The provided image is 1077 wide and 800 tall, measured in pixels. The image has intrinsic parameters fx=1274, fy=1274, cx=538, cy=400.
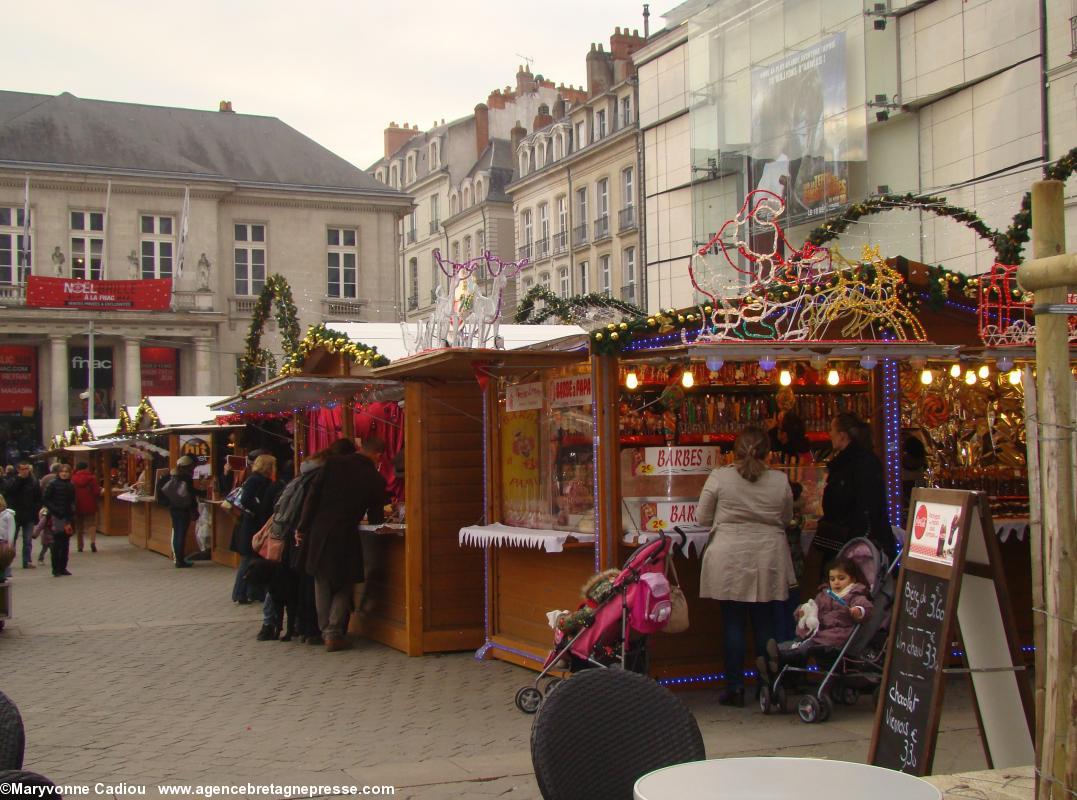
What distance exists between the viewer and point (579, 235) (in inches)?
1953

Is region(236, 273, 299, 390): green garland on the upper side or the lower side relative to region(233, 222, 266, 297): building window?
lower

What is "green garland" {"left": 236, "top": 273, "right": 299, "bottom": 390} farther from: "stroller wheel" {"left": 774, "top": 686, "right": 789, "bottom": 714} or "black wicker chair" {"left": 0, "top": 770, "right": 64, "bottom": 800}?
"black wicker chair" {"left": 0, "top": 770, "right": 64, "bottom": 800}

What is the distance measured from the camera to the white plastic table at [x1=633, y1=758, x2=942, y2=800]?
119 inches

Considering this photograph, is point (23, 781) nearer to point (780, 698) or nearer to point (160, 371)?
point (780, 698)

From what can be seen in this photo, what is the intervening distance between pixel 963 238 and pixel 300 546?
16.7 metres

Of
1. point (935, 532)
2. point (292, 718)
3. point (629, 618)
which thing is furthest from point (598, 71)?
point (935, 532)

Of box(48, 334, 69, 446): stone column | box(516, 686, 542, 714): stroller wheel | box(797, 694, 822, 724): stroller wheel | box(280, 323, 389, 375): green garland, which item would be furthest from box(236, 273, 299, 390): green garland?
box(48, 334, 69, 446): stone column

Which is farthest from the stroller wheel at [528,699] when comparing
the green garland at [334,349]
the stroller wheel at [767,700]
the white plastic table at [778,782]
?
the white plastic table at [778,782]

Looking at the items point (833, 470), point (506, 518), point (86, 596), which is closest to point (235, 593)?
point (86, 596)

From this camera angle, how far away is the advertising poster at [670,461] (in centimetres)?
884

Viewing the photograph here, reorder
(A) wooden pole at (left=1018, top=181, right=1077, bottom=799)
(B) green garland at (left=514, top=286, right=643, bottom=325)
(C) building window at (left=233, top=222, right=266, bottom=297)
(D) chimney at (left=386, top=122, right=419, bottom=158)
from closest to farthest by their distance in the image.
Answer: (A) wooden pole at (left=1018, top=181, right=1077, bottom=799)
(B) green garland at (left=514, top=286, right=643, bottom=325)
(C) building window at (left=233, top=222, right=266, bottom=297)
(D) chimney at (left=386, top=122, right=419, bottom=158)

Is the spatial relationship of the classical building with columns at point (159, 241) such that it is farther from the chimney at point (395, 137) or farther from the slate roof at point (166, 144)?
the chimney at point (395, 137)

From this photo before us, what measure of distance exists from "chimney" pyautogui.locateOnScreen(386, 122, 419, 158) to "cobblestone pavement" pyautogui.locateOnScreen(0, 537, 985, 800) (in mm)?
60656

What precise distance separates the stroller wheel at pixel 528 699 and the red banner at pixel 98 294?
3965 cm
